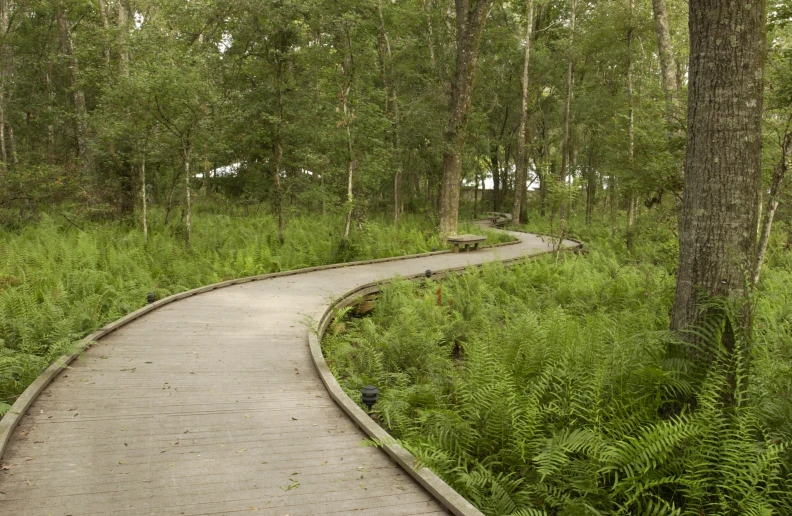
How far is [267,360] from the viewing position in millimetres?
6883

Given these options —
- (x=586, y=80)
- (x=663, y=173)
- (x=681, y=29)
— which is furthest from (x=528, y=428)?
(x=586, y=80)

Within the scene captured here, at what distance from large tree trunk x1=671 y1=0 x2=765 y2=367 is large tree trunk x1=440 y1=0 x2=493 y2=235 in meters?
13.8

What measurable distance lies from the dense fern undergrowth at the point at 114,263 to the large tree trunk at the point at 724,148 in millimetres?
6443

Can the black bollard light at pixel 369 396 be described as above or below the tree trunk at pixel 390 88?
below

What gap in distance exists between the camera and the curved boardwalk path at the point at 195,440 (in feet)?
11.8

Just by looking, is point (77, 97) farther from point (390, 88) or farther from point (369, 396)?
point (369, 396)

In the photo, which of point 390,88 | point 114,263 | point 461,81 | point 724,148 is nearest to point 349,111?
point 461,81

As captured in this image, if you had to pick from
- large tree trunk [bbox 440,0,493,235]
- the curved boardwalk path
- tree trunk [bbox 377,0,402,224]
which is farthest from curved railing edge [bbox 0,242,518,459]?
tree trunk [bbox 377,0,402,224]

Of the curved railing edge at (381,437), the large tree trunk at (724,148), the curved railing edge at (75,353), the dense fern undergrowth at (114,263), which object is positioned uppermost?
the large tree trunk at (724,148)

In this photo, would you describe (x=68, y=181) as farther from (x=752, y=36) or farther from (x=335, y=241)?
(x=752, y=36)

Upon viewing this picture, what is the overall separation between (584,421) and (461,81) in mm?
15238

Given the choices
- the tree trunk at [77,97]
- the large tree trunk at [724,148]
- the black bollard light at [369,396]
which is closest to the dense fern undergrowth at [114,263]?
the tree trunk at [77,97]

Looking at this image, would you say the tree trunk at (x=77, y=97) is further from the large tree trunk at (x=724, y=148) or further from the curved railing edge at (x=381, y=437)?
the large tree trunk at (x=724, y=148)

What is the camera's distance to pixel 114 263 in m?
11.4
